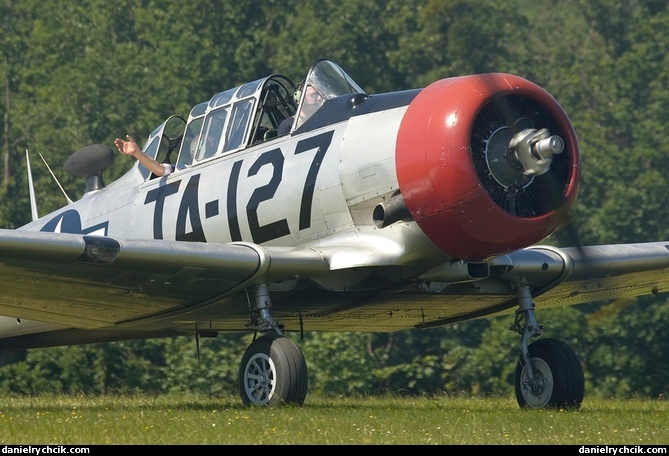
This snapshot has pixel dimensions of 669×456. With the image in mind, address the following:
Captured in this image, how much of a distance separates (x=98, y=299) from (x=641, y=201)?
21825 mm

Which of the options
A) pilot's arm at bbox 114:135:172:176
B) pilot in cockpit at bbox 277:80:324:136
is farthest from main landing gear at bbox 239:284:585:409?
pilot's arm at bbox 114:135:172:176

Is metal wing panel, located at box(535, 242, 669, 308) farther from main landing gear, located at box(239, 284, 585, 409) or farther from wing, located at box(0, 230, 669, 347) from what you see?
main landing gear, located at box(239, 284, 585, 409)

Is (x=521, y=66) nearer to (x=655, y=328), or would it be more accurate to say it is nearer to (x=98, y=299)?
(x=655, y=328)

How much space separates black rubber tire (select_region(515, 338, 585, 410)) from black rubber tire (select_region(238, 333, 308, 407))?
2190 mm

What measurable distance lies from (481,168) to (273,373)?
244 centimetres

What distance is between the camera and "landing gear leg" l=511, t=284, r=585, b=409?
1252cm

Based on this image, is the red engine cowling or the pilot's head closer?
the red engine cowling

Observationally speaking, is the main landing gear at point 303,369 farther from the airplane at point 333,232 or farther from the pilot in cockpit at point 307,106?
the pilot in cockpit at point 307,106

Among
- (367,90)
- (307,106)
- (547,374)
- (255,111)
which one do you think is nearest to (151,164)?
(255,111)

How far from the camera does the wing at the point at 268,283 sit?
11797 mm

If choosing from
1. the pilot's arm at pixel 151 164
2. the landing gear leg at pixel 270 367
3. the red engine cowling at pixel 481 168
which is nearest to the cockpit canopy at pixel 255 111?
the pilot's arm at pixel 151 164

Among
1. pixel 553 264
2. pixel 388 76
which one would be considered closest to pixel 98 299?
pixel 553 264

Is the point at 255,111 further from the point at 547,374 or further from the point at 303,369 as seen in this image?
the point at 547,374

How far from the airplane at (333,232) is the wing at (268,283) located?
2cm
